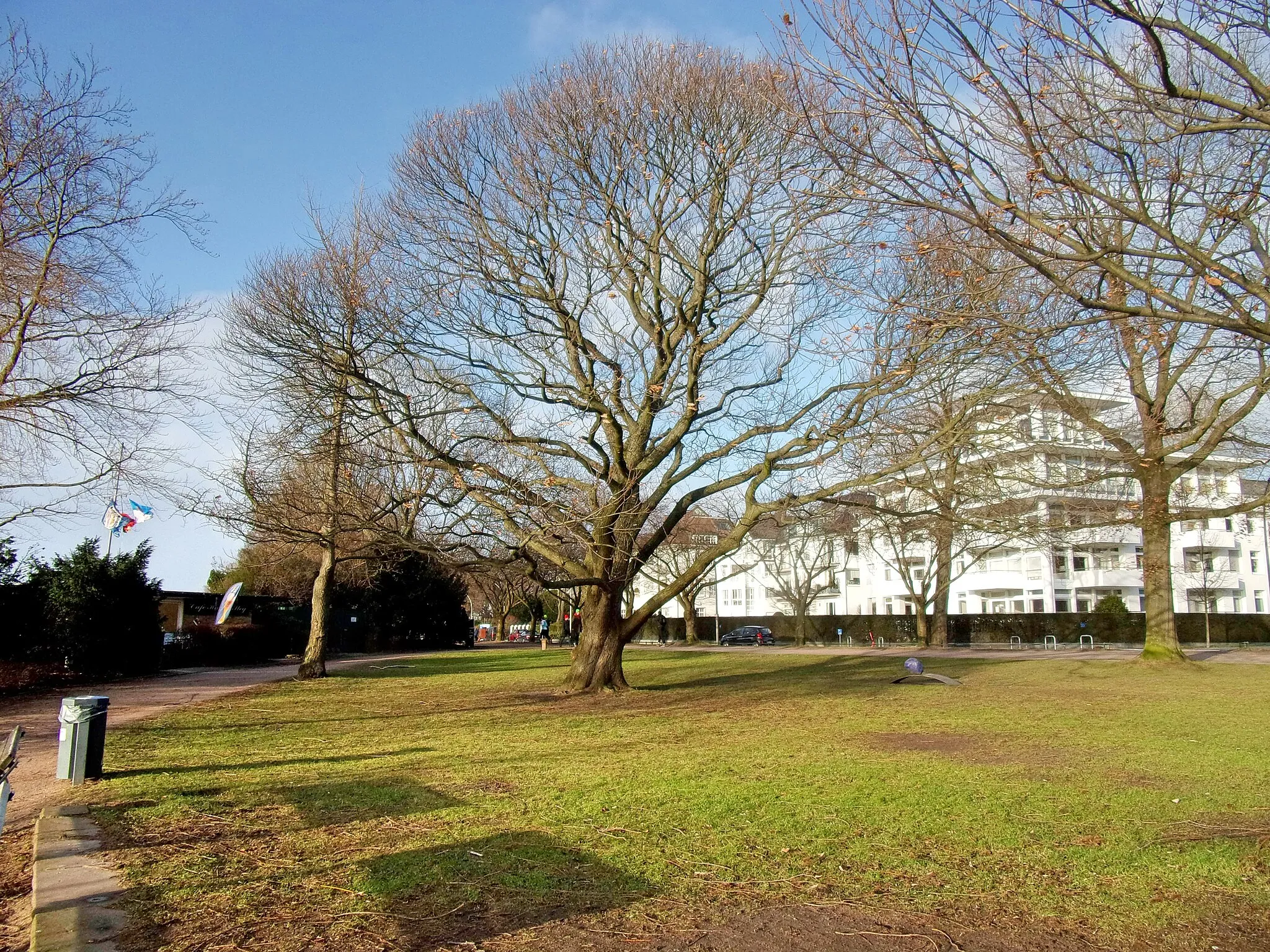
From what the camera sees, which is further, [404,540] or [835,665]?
[835,665]

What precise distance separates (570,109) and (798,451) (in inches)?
259

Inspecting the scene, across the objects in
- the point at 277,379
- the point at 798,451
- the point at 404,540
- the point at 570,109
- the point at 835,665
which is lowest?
the point at 835,665

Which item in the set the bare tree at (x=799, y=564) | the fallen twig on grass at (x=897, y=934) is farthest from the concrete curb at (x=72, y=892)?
the bare tree at (x=799, y=564)

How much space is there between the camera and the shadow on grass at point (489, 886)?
4.51 meters

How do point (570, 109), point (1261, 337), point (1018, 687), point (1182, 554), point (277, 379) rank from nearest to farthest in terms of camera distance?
point (1261, 337) < point (570, 109) < point (277, 379) < point (1018, 687) < point (1182, 554)

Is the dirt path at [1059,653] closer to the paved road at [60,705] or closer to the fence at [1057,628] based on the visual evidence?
the fence at [1057,628]

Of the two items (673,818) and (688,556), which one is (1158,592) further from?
(688,556)

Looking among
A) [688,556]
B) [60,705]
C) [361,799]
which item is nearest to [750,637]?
[688,556]

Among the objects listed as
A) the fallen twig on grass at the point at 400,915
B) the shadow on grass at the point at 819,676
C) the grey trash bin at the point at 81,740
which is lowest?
the shadow on grass at the point at 819,676

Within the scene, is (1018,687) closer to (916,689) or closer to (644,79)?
(916,689)

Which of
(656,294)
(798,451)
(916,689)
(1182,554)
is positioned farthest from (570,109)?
(1182,554)

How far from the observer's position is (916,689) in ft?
60.6

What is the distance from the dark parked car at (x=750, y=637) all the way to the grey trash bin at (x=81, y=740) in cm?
5044

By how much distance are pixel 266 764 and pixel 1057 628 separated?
1797 inches
